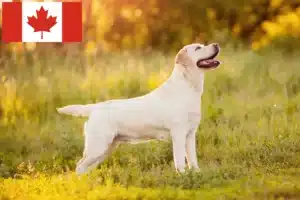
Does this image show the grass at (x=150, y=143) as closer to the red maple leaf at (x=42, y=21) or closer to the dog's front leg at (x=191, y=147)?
the dog's front leg at (x=191, y=147)

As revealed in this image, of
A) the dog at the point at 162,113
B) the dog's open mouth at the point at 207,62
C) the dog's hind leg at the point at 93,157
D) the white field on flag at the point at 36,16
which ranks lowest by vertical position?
the dog's hind leg at the point at 93,157

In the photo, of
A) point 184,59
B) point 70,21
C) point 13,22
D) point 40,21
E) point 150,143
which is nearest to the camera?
point 184,59

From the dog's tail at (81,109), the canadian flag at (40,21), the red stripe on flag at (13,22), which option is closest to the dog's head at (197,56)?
the dog's tail at (81,109)

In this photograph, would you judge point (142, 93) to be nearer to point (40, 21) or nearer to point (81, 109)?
point (40, 21)

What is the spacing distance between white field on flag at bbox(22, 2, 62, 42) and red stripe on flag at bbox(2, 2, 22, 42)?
0.09 metres

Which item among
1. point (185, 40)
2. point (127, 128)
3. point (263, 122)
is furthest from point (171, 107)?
point (185, 40)

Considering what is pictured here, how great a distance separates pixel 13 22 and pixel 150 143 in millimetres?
2404

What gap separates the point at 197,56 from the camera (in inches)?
301

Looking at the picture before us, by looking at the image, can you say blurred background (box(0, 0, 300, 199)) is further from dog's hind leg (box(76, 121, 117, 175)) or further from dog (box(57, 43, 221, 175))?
dog (box(57, 43, 221, 175))

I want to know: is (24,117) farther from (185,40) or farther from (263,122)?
(185,40)

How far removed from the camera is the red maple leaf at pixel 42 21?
9.66 meters

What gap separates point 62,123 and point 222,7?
10791 millimetres

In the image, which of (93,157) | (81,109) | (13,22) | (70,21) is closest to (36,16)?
(13,22)

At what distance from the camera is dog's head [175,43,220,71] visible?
7629 millimetres
